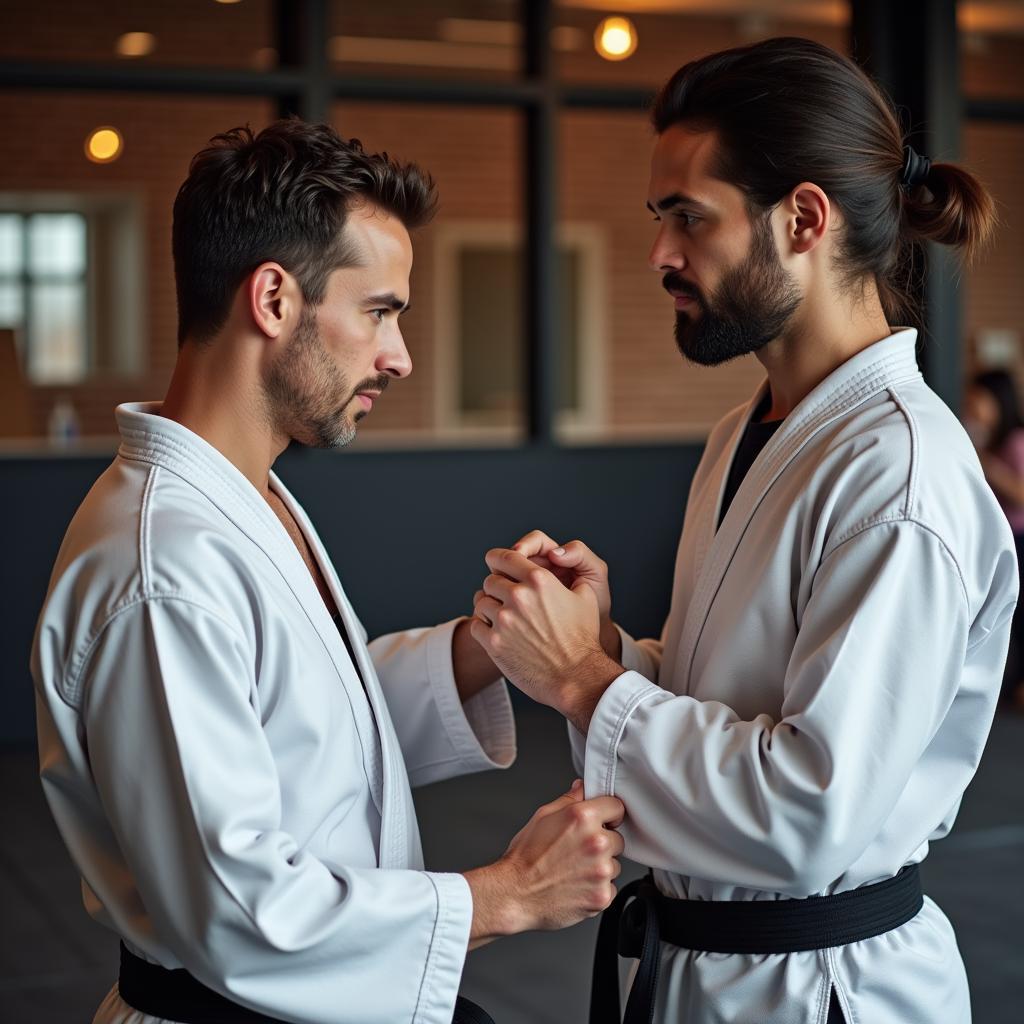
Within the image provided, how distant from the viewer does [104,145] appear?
32.0ft

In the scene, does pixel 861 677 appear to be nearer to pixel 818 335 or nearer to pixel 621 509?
pixel 818 335

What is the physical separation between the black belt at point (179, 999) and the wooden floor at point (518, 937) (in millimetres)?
1617

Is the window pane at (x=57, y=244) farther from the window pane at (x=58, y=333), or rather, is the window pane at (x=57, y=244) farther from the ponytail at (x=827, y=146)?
the ponytail at (x=827, y=146)

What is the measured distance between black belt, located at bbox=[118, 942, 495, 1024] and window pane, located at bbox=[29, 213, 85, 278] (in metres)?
9.29

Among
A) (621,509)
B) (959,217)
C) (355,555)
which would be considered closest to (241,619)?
(959,217)

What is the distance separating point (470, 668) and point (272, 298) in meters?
0.62

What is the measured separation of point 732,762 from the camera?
55.9 inches

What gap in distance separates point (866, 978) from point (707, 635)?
16.6 inches

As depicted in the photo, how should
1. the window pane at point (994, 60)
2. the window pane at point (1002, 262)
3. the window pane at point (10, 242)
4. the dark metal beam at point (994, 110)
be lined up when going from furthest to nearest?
the window pane at point (1002, 262), the window pane at point (994, 60), the window pane at point (10, 242), the dark metal beam at point (994, 110)

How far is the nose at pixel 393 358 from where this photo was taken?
1.62 m

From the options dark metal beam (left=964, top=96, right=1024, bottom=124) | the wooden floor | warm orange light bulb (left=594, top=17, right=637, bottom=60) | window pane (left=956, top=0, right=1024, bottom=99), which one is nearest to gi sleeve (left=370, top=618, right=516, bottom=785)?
the wooden floor

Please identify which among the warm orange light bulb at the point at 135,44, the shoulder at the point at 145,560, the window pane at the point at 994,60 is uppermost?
the window pane at the point at 994,60

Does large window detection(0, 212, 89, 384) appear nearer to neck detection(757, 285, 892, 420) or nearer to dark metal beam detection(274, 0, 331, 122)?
dark metal beam detection(274, 0, 331, 122)

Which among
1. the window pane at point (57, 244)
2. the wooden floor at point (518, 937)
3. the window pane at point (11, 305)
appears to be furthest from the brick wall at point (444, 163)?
the wooden floor at point (518, 937)
